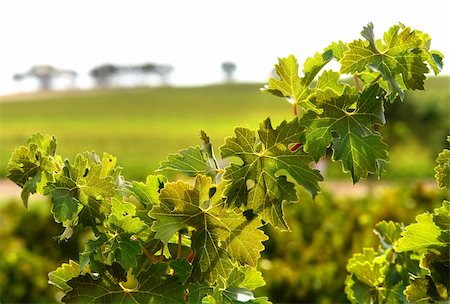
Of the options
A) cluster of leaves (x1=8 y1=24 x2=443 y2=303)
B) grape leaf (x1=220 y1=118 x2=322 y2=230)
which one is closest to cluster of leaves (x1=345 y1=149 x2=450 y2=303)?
cluster of leaves (x1=8 y1=24 x2=443 y2=303)

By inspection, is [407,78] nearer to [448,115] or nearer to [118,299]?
[118,299]

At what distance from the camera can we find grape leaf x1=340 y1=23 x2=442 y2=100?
0.99 meters

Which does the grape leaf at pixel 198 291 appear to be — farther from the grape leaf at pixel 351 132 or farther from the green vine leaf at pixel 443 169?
the green vine leaf at pixel 443 169

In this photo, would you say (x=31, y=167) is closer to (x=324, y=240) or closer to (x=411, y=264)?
(x=411, y=264)

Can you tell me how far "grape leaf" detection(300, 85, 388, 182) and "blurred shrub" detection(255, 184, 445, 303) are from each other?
262 centimetres

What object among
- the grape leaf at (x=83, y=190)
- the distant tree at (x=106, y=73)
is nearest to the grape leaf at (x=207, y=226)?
the grape leaf at (x=83, y=190)

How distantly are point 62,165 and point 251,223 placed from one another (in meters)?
0.33

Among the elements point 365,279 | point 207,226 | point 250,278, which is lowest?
point 365,279

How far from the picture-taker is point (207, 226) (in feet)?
3.05

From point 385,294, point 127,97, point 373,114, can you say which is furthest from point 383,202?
point 127,97

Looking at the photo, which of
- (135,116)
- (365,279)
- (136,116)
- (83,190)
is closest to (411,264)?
(365,279)

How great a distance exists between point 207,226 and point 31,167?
31 centimetres

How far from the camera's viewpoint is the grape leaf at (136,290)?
3.03 feet

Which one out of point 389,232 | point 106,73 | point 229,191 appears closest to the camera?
point 229,191
